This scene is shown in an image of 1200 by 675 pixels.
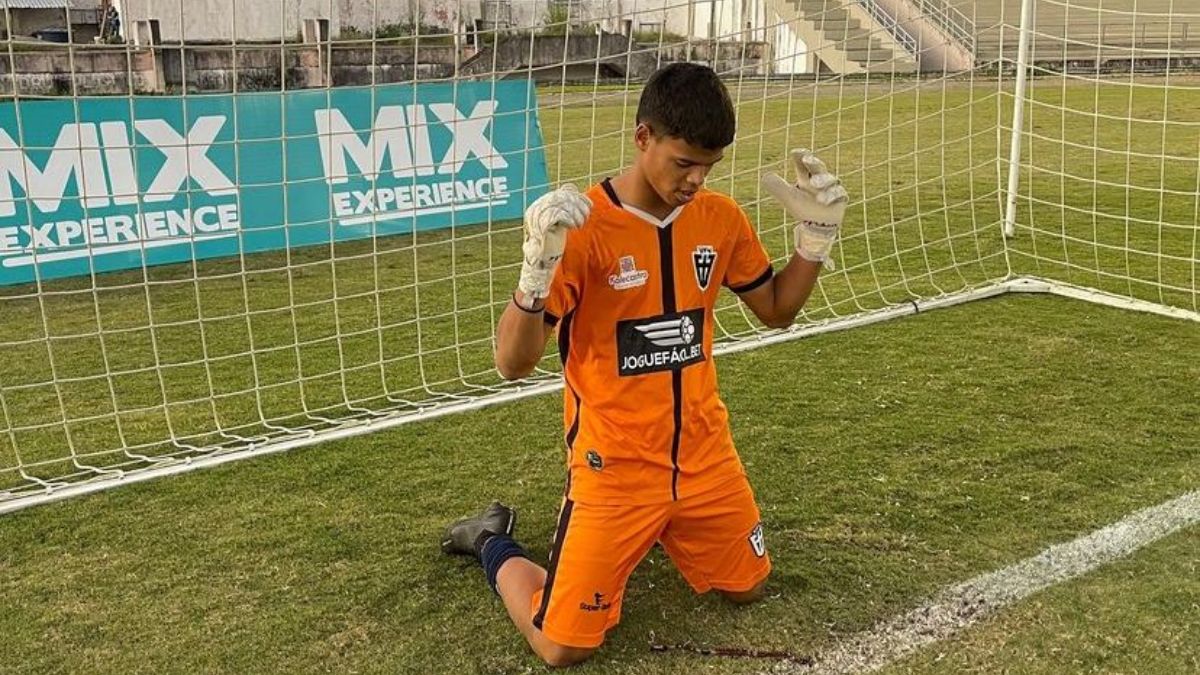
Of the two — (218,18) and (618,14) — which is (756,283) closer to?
(618,14)

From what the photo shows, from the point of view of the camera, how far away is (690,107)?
8.24ft

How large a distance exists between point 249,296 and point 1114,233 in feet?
18.4

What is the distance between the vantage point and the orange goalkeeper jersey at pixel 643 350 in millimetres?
2758

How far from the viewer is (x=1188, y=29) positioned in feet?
63.0

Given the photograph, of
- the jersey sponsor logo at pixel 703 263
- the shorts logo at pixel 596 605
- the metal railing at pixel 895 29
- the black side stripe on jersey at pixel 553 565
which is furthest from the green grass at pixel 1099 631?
the metal railing at pixel 895 29

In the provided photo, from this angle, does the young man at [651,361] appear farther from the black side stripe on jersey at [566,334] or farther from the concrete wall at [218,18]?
the concrete wall at [218,18]

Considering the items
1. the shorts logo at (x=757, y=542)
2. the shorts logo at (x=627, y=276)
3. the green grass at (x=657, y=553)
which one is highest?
the shorts logo at (x=627, y=276)

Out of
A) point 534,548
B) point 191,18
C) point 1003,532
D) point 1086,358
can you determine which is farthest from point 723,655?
point 191,18

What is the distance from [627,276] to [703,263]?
0.24 meters

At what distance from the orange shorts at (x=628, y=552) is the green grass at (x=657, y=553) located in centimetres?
10

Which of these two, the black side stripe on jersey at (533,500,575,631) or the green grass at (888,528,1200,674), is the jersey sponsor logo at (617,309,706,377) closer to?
the black side stripe on jersey at (533,500,575,631)

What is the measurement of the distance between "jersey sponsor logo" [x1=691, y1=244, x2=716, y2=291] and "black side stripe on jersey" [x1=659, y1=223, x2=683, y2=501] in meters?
0.08

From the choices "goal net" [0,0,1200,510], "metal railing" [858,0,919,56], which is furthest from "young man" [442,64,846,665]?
"metal railing" [858,0,919,56]

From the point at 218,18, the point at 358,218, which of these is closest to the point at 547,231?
the point at 358,218
